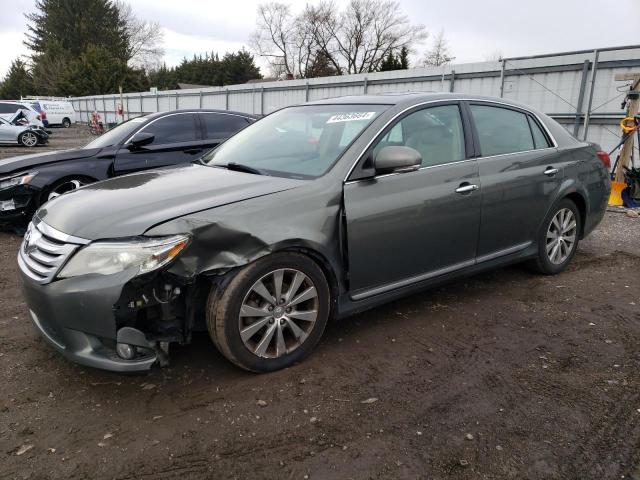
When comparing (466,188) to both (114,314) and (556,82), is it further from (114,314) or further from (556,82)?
(556,82)

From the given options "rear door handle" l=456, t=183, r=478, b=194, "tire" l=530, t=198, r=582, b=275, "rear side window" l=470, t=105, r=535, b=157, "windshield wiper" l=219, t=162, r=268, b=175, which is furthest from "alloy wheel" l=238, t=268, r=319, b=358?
"tire" l=530, t=198, r=582, b=275

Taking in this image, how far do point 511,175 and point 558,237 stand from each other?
107 centimetres

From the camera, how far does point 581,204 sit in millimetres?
4809

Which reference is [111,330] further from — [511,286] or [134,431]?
[511,286]

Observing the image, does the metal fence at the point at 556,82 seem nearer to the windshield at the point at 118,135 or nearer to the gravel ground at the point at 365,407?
the windshield at the point at 118,135

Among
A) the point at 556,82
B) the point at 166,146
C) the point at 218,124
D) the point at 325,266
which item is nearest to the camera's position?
the point at 325,266

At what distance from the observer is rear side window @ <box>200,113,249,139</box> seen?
7.35 metres

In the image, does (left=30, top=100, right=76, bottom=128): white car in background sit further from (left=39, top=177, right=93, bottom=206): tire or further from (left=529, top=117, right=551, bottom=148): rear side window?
(left=529, top=117, right=551, bottom=148): rear side window

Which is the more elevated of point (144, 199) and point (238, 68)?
point (238, 68)

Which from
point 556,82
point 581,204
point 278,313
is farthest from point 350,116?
point 556,82

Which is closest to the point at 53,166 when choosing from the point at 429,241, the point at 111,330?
the point at 111,330

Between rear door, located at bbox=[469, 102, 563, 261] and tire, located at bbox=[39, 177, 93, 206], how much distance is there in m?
4.77

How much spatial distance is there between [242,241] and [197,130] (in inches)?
196

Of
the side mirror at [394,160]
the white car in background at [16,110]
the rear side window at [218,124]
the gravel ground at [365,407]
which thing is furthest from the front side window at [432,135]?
the white car in background at [16,110]
